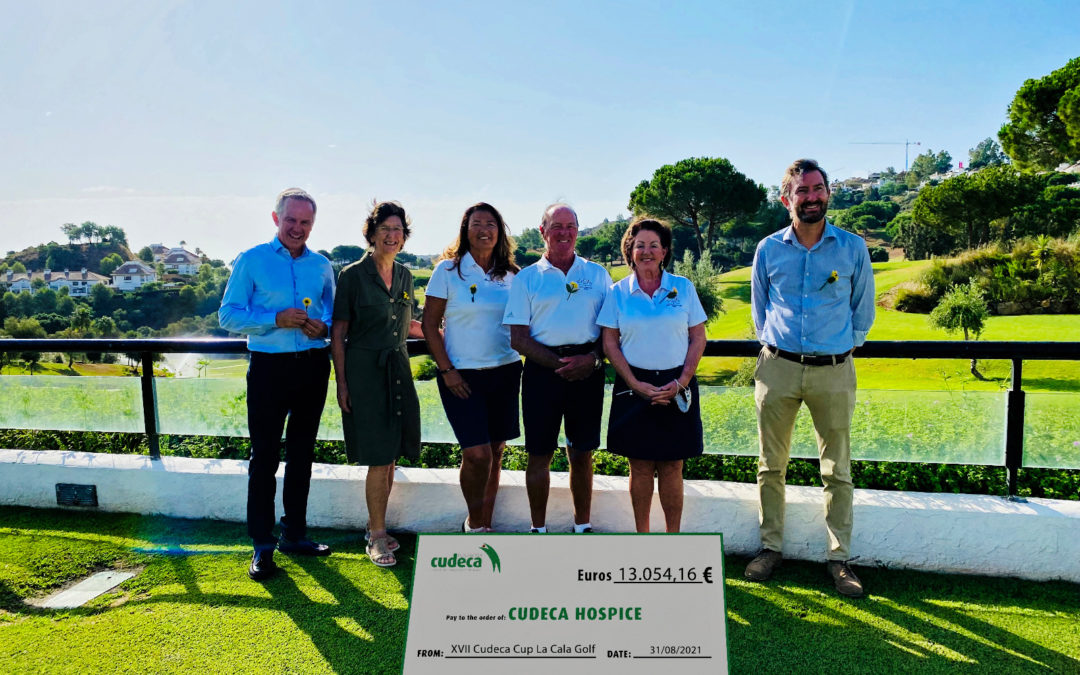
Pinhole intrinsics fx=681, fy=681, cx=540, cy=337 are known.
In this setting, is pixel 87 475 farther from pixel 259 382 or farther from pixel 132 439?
pixel 259 382

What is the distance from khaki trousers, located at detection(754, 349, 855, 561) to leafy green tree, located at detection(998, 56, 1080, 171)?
37834mm

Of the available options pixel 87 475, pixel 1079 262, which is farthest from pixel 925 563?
pixel 1079 262

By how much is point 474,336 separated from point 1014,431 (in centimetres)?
267

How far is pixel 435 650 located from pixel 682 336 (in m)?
1.73

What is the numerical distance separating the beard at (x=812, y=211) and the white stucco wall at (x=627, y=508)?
1.35 meters

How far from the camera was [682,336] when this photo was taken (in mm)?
3021

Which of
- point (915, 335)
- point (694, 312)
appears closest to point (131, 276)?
point (915, 335)

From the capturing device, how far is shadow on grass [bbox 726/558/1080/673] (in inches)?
98.4

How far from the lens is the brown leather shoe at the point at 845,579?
9.73 ft

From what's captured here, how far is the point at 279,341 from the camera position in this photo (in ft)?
10.8

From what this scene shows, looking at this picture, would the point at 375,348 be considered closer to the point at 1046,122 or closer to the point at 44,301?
the point at 44,301

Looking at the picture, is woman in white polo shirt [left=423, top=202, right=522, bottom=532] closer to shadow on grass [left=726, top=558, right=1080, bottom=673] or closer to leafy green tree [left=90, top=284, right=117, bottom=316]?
shadow on grass [left=726, top=558, right=1080, bottom=673]

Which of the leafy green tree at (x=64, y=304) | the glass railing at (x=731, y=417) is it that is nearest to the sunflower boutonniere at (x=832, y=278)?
the glass railing at (x=731, y=417)

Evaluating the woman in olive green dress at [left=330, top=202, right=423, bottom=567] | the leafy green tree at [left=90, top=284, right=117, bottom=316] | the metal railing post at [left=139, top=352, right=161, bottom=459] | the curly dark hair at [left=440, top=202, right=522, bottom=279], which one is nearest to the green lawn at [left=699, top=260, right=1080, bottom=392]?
the curly dark hair at [left=440, top=202, right=522, bottom=279]
